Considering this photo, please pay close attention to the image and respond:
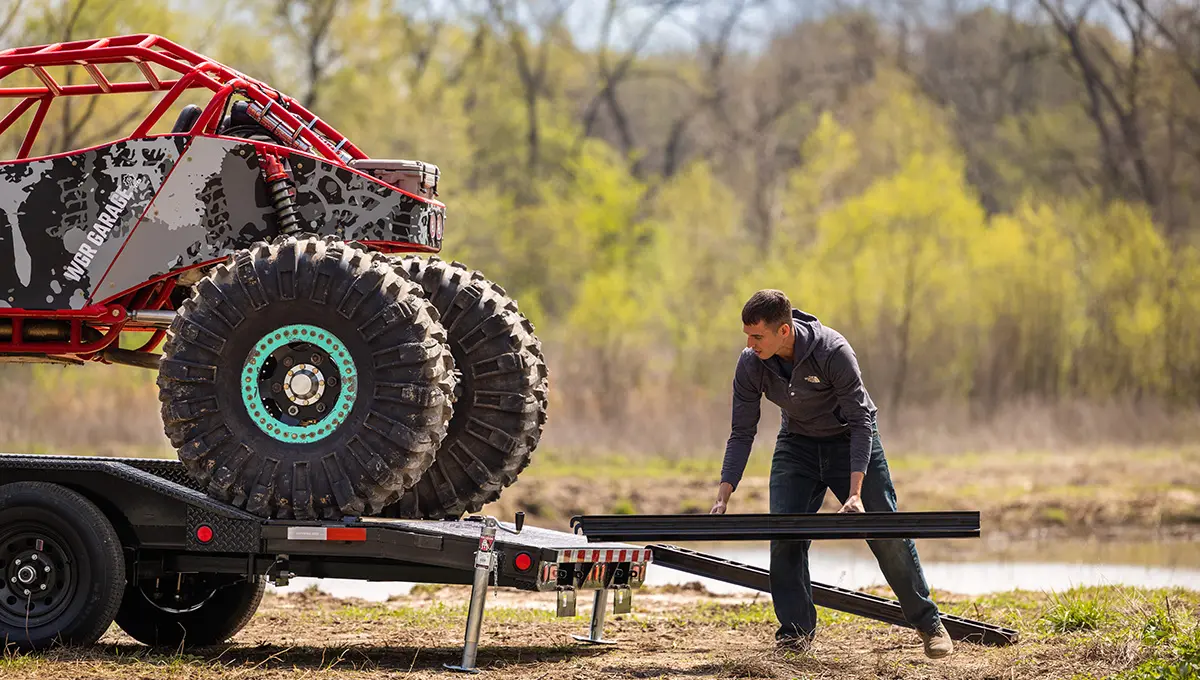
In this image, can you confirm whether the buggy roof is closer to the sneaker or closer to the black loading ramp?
the black loading ramp

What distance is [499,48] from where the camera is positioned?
48.1m

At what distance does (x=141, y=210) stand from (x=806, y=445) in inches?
146

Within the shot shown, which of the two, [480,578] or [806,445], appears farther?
[806,445]

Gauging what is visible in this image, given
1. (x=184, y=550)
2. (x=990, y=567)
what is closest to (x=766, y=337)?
(x=184, y=550)

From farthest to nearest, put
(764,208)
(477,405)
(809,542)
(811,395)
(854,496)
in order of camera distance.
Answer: (764,208)
(477,405)
(809,542)
(811,395)
(854,496)

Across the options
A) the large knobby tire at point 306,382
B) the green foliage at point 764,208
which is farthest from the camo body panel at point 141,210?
the green foliage at point 764,208

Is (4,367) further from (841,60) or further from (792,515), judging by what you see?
(841,60)

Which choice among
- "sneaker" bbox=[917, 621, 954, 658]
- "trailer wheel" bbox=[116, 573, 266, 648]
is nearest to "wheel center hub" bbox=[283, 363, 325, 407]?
"trailer wheel" bbox=[116, 573, 266, 648]

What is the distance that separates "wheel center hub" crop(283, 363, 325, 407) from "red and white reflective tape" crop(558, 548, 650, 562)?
1.44m

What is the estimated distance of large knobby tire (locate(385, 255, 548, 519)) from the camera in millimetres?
8781

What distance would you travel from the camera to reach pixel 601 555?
7.96 m

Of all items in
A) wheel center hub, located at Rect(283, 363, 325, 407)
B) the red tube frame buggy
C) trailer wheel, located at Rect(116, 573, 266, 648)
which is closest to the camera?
wheel center hub, located at Rect(283, 363, 325, 407)

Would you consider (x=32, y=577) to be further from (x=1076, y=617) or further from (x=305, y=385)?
(x=1076, y=617)

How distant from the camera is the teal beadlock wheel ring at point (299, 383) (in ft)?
25.6
